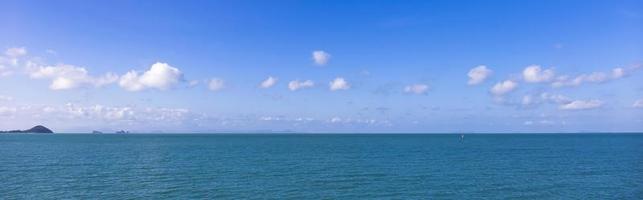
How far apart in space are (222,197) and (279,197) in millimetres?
5301

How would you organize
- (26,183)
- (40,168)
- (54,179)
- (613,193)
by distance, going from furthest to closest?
(40,168)
(54,179)
(26,183)
(613,193)

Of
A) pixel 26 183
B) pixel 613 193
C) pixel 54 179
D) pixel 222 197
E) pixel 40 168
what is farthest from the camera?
pixel 40 168

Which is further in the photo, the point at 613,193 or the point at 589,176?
the point at 589,176

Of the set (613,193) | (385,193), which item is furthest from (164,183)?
(613,193)

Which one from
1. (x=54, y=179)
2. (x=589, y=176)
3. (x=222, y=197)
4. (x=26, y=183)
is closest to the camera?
(x=222, y=197)

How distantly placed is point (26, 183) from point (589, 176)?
67.7 metres

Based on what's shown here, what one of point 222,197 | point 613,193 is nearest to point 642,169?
point 613,193

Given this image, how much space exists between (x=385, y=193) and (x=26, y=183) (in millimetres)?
38859

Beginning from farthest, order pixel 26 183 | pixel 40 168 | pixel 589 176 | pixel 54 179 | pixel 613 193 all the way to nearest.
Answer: pixel 40 168
pixel 589 176
pixel 54 179
pixel 26 183
pixel 613 193

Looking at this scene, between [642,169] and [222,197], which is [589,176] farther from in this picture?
[222,197]

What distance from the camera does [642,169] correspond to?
6209 cm

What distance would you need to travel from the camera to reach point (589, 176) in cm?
5531

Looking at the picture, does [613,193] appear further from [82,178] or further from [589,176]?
[82,178]

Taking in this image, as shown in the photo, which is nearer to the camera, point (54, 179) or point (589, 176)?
point (54, 179)
